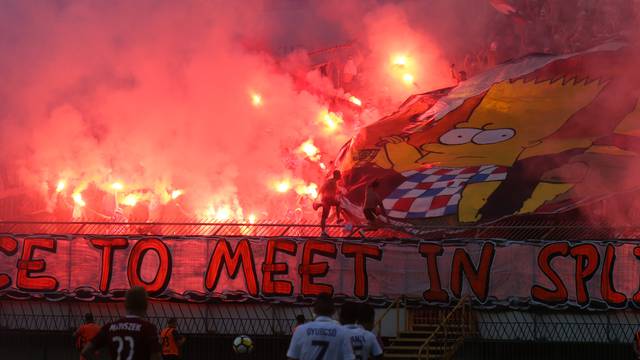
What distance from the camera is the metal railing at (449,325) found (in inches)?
666

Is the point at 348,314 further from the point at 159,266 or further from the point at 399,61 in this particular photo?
the point at 399,61

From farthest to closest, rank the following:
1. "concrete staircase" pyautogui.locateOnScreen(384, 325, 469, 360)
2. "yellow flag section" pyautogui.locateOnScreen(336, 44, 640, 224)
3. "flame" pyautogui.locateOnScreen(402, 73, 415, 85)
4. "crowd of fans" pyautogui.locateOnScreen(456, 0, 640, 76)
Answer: "flame" pyautogui.locateOnScreen(402, 73, 415, 85)
"crowd of fans" pyautogui.locateOnScreen(456, 0, 640, 76)
"yellow flag section" pyautogui.locateOnScreen(336, 44, 640, 224)
"concrete staircase" pyautogui.locateOnScreen(384, 325, 469, 360)

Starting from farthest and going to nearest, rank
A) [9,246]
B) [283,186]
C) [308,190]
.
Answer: [283,186] < [308,190] < [9,246]

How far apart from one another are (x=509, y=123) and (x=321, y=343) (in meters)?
16.0

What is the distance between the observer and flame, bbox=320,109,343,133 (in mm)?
Answer: 30438

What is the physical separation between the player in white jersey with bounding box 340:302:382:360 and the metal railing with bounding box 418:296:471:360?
822 centimetres

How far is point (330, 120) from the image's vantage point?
30594 mm

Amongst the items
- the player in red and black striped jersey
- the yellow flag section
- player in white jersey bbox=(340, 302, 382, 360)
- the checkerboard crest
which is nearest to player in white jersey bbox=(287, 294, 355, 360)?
player in white jersey bbox=(340, 302, 382, 360)

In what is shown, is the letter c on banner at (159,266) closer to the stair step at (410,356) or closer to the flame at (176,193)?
the stair step at (410,356)

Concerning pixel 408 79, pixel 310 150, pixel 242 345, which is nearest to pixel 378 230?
pixel 242 345

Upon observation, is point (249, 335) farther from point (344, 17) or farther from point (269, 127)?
point (344, 17)

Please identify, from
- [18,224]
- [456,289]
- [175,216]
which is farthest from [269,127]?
[456,289]

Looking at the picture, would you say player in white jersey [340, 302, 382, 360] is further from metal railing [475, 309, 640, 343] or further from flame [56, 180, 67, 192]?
flame [56, 180, 67, 192]

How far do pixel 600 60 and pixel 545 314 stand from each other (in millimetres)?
8402
